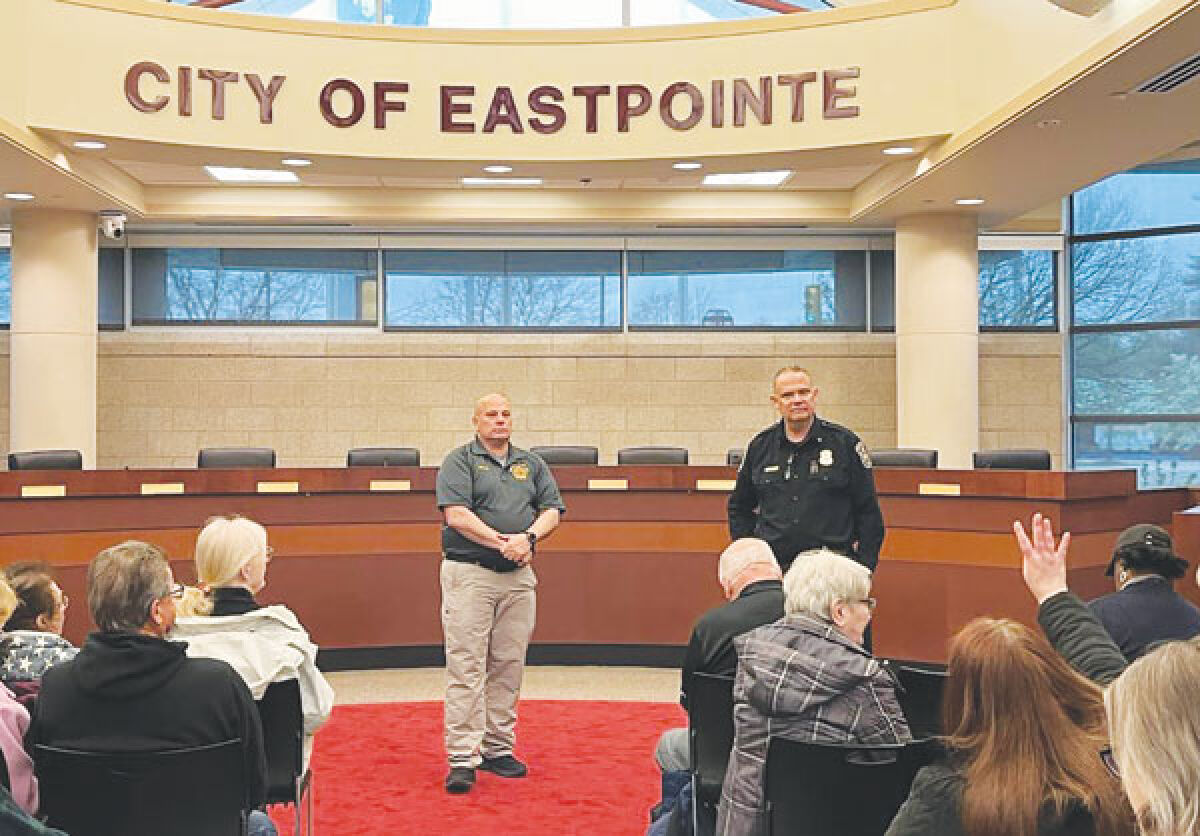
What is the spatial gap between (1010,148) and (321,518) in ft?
16.1

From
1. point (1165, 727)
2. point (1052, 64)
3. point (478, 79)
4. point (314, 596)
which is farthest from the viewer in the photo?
point (478, 79)

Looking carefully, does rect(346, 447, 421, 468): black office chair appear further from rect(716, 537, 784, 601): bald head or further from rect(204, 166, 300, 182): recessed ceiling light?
rect(716, 537, 784, 601): bald head

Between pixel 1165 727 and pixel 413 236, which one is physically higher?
pixel 413 236

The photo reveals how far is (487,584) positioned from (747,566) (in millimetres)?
1902

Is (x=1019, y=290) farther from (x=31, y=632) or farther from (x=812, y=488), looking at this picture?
(x=31, y=632)

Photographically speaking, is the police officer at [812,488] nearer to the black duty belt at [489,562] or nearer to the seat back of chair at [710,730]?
the black duty belt at [489,562]

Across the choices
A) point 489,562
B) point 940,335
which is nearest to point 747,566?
point 489,562

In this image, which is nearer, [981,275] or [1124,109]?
[1124,109]

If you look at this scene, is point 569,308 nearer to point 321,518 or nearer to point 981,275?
point 981,275

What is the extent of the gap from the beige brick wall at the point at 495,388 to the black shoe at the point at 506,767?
6.79 m

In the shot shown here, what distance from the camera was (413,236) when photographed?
12672 millimetres

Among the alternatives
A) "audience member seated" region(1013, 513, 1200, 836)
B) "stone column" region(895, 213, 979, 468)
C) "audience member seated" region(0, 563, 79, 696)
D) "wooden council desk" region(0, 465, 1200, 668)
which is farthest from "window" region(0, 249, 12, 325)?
"audience member seated" region(1013, 513, 1200, 836)

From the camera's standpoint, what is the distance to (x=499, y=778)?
228 inches

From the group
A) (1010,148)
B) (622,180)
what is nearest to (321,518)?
(622,180)
